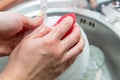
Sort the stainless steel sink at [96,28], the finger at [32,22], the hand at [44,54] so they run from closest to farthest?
the hand at [44,54]
the finger at [32,22]
the stainless steel sink at [96,28]

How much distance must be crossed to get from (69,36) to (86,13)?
1.13 ft

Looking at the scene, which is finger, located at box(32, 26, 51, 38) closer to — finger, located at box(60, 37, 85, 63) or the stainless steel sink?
finger, located at box(60, 37, 85, 63)

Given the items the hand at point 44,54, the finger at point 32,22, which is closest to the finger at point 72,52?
the hand at point 44,54

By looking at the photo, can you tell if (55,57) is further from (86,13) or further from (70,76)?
(86,13)

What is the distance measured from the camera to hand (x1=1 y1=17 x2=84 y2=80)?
467mm

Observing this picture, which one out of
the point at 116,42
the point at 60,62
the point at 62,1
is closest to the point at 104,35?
the point at 116,42

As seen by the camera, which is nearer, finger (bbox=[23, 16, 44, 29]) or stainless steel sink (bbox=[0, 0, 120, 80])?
finger (bbox=[23, 16, 44, 29])


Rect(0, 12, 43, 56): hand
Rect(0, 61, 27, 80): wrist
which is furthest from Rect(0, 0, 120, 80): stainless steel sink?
Rect(0, 61, 27, 80): wrist

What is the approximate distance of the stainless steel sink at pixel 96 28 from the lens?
0.76 m

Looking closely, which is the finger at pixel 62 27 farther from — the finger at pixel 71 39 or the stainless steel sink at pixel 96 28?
the stainless steel sink at pixel 96 28

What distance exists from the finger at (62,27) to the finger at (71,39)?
0.02 meters

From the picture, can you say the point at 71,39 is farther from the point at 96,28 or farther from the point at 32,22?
the point at 96,28

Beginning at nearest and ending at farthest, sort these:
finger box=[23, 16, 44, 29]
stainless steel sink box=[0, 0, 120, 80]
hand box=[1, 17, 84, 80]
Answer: hand box=[1, 17, 84, 80], finger box=[23, 16, 44, 29], stainless steel sink box=[0, 0, 120, 80]

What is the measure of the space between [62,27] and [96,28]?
0.34 meters
